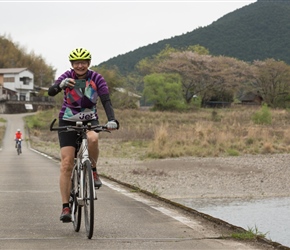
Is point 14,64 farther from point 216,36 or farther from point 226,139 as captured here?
point 226,139

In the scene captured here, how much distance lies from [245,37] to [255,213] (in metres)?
166

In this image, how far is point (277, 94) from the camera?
95.9 m

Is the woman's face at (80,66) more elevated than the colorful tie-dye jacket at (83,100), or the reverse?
the woman's face at (80,66)

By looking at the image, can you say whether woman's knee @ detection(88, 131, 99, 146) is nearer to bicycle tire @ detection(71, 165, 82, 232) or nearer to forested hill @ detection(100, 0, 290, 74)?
bicycle tire @ detection(71, 165, 82, 232)

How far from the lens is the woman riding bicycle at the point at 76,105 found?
6.99 meters

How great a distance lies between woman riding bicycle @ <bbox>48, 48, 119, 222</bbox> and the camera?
22.9 feet

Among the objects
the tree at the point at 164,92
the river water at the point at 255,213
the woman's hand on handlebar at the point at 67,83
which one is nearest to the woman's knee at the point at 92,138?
the woman's hand on handlebar at the point at 67,83

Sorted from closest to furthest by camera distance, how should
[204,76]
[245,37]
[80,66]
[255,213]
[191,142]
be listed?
1. [80,66]
2. [255,213]
3. [191,142]
4. [204,76]
5. [245,37]

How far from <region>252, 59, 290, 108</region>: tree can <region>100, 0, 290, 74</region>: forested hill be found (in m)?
57.9

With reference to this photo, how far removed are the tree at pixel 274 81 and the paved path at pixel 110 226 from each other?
282ft

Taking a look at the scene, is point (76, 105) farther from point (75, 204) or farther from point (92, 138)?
point (75, 204)

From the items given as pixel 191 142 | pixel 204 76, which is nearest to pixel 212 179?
pixel 191 142

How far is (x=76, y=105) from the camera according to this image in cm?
703

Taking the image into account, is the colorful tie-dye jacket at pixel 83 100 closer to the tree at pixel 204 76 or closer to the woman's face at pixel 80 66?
the woman's face at pixel 80 66
